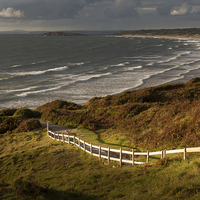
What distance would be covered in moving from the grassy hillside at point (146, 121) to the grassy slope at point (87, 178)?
2644 mm

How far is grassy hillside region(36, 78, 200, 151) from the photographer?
42.4 ft

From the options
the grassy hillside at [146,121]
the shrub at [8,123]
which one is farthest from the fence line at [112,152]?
the shrub at [8,123]

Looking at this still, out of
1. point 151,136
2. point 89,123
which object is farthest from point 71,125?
point 151,136

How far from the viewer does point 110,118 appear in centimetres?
2177

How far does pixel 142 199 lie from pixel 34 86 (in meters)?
44.9

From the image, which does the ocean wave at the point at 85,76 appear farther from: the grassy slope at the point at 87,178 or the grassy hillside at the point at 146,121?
the grassy slope at the point at 87,178

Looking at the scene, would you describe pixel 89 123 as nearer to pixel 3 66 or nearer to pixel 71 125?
pixel 71 125

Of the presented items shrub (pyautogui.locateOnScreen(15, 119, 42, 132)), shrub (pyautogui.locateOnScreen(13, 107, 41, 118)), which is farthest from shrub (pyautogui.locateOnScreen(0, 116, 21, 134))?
shrub (pyautogui.locateOnScreen(13, 107, 41, 118))

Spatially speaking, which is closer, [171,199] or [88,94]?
[171,199]

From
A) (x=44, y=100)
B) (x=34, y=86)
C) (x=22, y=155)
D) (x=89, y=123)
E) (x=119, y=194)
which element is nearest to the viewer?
(x=119, y=194)

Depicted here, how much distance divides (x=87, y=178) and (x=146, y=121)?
813 centimetres

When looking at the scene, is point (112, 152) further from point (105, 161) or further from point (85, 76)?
point (85, 76)

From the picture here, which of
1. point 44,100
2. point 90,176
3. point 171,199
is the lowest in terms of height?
point 44,100

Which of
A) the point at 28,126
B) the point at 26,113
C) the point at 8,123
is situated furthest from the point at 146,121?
the point at 26,113
